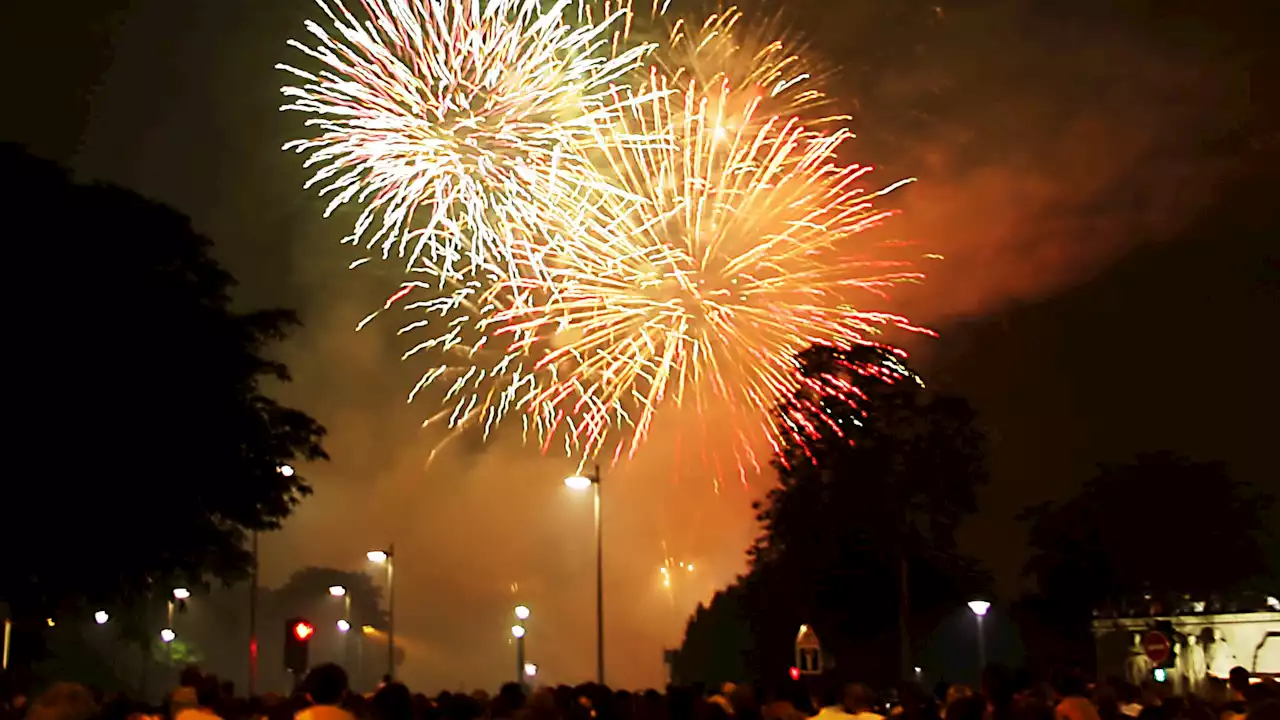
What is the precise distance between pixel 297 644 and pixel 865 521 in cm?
2623

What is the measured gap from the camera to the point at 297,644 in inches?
810

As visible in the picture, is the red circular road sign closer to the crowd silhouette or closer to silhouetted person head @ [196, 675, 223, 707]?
the crowd silhouette

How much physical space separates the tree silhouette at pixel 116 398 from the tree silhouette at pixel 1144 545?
91.9ft

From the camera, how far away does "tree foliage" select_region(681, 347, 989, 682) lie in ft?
145

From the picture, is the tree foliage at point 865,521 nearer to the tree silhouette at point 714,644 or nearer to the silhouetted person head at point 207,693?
the tree silhouette at point 714,644

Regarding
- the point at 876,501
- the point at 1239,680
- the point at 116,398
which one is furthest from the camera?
the point at 876,501

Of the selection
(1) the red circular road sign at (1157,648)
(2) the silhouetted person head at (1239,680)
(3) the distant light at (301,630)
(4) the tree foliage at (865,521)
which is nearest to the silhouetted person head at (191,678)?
(3) the distant light at (301,630)

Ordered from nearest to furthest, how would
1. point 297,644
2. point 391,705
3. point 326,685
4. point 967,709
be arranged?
point 391,705 → point 326,685 → point 967,709 → point 297,644

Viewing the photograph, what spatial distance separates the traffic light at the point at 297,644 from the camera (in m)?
20.5

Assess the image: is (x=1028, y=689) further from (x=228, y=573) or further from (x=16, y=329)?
(x=228, y=573)

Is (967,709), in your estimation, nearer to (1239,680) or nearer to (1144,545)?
(1239,680)

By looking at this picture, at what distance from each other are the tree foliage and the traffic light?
2407cm

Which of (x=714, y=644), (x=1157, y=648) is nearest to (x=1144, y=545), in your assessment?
(x=714, y=644)

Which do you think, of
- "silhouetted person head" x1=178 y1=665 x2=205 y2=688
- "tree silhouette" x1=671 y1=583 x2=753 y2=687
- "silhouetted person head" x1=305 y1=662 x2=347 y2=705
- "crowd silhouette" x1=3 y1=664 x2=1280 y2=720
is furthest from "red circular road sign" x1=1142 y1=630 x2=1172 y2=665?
"tree silhouette" x1=671 y1=583 x2=753 y2=687
